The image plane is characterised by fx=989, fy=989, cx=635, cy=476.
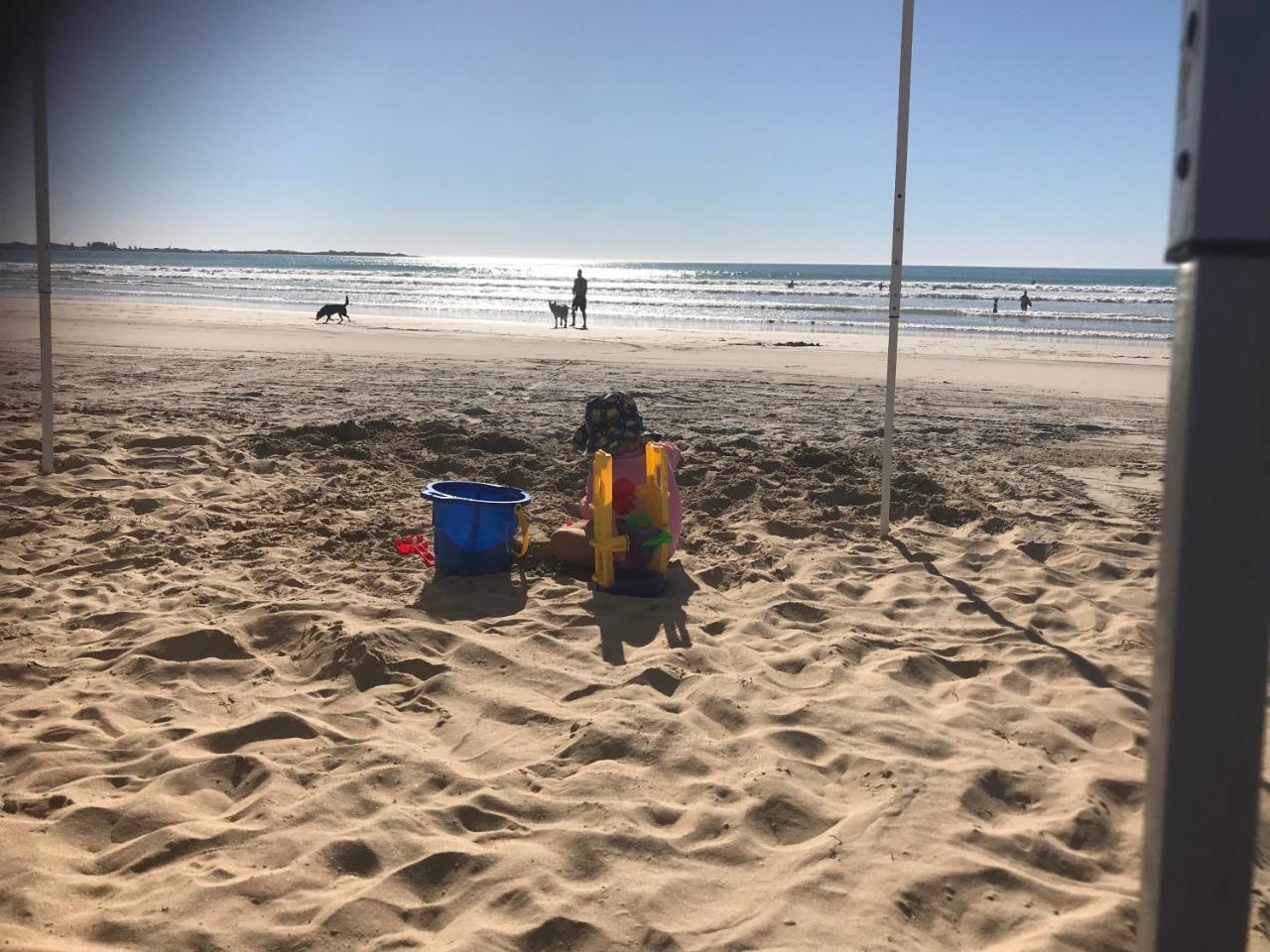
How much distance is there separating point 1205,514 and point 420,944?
2.03 metres

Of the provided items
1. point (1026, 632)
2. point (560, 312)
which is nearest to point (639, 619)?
point (1026, 632)

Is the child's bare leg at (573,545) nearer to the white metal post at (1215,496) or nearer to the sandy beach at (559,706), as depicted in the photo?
the sandy beach at (559,706)

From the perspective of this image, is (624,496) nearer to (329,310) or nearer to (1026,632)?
(1026,632)

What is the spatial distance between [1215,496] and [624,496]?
412 centimetres

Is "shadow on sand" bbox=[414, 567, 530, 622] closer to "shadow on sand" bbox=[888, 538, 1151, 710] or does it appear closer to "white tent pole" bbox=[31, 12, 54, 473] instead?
"shadow on sand" bbox=[888, 538, 1151, 710]

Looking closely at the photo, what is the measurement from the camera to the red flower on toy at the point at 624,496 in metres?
4.96

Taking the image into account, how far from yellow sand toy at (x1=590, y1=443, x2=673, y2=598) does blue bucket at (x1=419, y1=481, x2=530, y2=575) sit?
18.6 inches

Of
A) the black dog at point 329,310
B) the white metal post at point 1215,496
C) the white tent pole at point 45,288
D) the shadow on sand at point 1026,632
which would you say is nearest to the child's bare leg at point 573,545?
the shadow on sand at point 1026,632

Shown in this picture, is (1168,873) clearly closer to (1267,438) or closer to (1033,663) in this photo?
(1267,438)

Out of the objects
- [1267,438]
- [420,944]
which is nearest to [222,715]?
→ [420,944]

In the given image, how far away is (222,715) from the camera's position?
3480 mm

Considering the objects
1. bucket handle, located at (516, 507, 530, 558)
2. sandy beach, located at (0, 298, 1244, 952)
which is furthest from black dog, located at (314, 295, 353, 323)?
bucket handle, located at (516, 507, 530, 558)

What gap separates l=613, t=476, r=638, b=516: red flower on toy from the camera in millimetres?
4957

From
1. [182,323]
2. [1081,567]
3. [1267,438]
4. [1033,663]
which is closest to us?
[1267,438]
